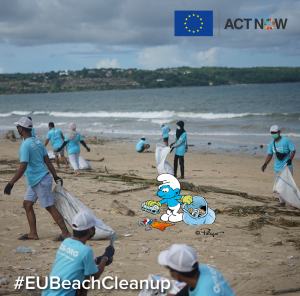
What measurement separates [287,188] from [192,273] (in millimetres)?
4984

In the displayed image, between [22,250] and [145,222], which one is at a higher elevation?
[22,250]

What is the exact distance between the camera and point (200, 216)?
18.9 feet

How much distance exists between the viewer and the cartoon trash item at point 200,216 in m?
5.59

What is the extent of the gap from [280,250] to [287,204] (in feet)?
7.57

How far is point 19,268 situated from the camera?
3.83 metres

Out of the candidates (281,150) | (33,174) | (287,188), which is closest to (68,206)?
(33,174)

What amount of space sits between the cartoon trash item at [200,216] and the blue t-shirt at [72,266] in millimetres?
3161

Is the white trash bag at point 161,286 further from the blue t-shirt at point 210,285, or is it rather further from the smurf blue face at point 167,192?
the smurf blue face at point 167,192

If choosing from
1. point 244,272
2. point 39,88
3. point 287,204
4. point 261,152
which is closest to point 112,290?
point 244,272

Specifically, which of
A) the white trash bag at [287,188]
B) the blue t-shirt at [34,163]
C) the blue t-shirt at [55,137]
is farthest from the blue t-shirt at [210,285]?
the blue t-shirt at [55,137]

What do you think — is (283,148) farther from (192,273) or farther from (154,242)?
(192,273)

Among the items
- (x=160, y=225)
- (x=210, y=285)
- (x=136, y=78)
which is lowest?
(x=160, y=225)

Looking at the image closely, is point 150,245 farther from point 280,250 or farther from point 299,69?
point 299,69

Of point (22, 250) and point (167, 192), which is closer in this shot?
point (22, 250)
